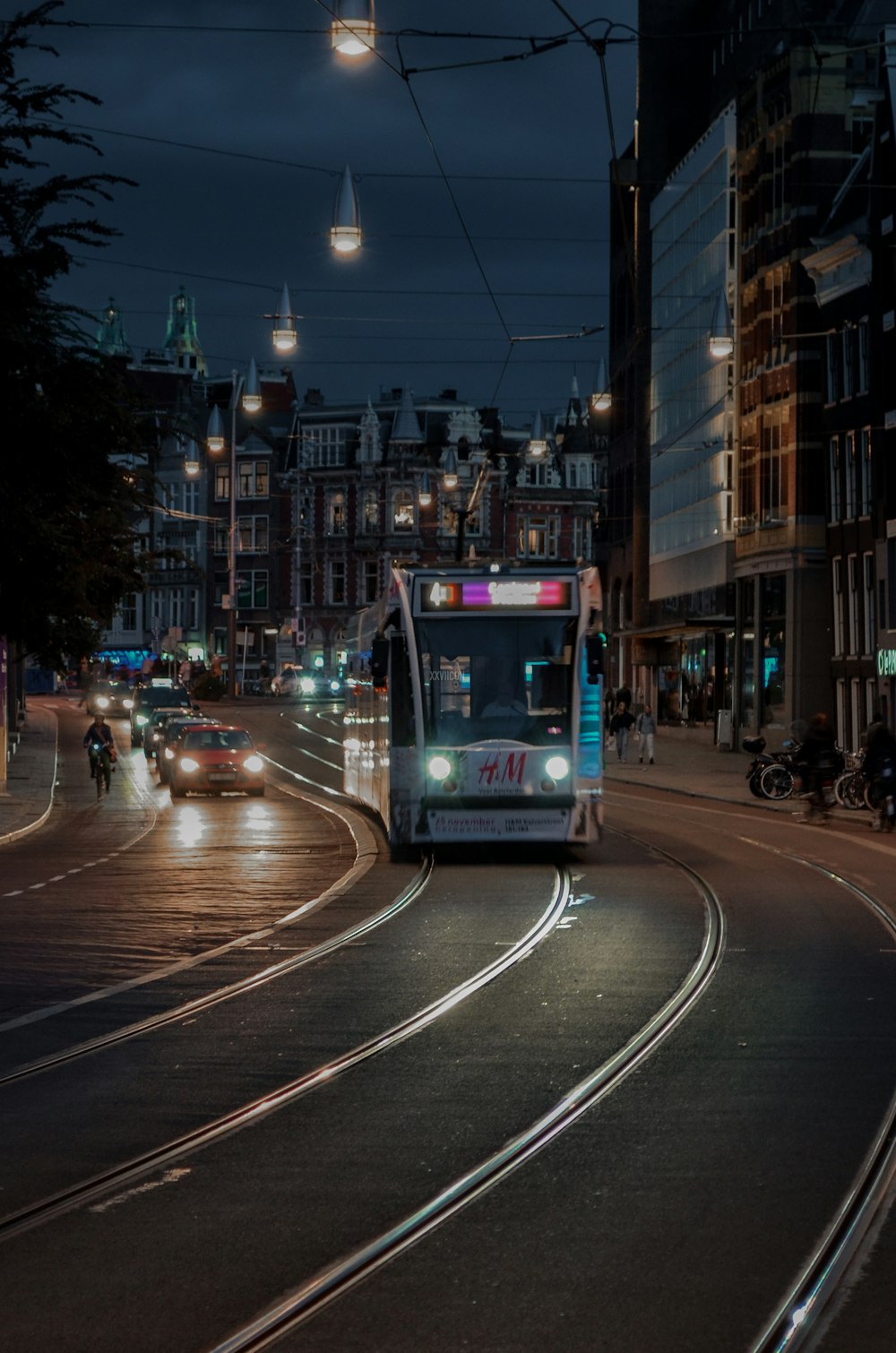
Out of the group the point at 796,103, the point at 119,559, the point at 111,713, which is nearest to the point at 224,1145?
the point at 119,559

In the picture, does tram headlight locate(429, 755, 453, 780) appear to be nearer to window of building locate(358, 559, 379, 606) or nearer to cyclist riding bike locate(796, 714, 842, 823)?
cyclist riding bike locate(796, 714, 842, 823)

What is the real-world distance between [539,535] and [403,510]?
26.6ft

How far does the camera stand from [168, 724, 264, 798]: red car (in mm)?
42375

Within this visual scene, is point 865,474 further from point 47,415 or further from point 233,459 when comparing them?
point 233,459

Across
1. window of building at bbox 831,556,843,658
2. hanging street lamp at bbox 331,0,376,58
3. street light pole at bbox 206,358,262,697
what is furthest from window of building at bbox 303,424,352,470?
hanging street lamp at bbox 331,0,376,58

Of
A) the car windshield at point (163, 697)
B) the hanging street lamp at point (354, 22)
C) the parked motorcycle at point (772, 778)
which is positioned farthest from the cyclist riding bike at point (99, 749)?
the hanging street lamp at point (354, 22)

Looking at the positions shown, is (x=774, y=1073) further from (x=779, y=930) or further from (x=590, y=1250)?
(x=779, y=930)

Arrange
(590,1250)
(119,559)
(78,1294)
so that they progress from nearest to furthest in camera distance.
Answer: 1. (78,1294)
2. (590,1250)
3. (119,559)

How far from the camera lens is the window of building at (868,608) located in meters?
50.3

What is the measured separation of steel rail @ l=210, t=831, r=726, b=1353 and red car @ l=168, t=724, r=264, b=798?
1165 inches

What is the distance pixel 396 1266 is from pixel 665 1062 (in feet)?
13.7

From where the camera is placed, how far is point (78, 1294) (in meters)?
6.14

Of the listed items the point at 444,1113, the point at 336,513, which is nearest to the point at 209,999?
the point at 444,1113

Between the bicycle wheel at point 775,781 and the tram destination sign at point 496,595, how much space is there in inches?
673
